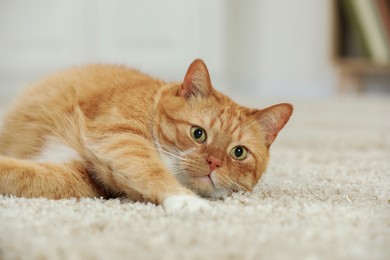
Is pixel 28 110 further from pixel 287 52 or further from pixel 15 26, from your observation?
pixel 287 52

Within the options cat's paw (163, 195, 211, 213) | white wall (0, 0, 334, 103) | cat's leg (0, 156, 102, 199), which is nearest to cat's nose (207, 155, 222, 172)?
cat's paw (163, 195, 211, 213)

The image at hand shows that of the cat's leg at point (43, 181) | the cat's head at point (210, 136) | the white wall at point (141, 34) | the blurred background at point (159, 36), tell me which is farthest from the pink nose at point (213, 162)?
the white wall at point (141, 34)

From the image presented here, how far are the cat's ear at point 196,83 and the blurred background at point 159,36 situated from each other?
2.90 meters

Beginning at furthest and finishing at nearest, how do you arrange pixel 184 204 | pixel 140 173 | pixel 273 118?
pixel 273 118, pixel 140 173, pixel 184 204

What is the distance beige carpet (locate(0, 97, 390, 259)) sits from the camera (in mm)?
698

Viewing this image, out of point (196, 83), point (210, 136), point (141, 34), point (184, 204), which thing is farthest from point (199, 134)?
point (141, 34)

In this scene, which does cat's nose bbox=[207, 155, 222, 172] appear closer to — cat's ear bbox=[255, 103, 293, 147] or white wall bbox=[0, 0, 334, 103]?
cat's ear bbox=[255, 103, 293, 147]

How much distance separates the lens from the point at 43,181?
110 cm

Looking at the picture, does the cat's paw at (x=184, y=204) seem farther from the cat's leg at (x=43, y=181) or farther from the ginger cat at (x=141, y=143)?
the cat's leg at (x=43, y=181)

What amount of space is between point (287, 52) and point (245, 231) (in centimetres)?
428

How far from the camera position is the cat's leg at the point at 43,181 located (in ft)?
3.58

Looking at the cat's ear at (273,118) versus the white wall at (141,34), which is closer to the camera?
the cat's ear at (273,118)

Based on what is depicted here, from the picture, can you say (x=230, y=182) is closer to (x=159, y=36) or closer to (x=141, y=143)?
(x=141, y=143)

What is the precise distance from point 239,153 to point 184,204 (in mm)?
269
